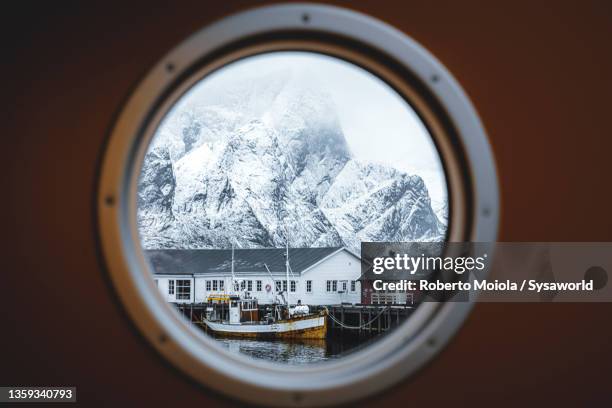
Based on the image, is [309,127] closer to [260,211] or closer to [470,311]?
[260,211]

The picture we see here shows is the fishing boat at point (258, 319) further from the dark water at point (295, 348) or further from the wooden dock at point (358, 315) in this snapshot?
the wooden dock at point (358, 315)

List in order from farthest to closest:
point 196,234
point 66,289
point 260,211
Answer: point 260,211
point 196,234
point 66,289

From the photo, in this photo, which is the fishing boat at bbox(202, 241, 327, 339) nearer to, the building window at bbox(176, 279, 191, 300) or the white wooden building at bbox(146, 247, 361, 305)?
the white wooden building at bbox(146, 247, 361, 305)

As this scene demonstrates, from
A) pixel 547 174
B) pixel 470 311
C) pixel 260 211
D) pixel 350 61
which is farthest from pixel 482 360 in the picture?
pixel 260 211

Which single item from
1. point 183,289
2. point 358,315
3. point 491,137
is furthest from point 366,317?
point 491,137

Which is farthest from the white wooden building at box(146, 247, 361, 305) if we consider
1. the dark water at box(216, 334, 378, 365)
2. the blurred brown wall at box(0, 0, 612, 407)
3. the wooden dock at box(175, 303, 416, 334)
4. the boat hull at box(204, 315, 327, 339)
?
the blurred brown wall at box(0, 0, 612, 407)

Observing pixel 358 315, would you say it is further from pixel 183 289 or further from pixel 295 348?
pixel 183 289
